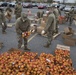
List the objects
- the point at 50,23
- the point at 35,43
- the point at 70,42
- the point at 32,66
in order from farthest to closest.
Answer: the point at 35,43, the point at 70,42, the point at 50,23, the point at 32,66

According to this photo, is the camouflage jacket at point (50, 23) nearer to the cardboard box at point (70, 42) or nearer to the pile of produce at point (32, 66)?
the cardboard box at point (70, 42)

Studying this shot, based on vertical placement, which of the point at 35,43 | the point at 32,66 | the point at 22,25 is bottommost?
the point at 35,43

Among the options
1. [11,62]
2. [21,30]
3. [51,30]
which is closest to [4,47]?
[21,30]

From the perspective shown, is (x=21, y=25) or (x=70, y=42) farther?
(x=70, y=42)

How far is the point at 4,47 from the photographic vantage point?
10.5 metres

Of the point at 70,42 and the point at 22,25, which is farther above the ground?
the point at 22,25

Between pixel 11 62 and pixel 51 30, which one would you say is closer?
pixel 11 62

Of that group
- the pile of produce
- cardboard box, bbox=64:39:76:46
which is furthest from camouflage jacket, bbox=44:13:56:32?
the pile of produce

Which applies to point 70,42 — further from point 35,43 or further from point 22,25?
point 22,25

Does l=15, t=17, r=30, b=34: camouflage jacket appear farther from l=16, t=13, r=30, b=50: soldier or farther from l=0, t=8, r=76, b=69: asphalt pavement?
l=0, t=8, r=76, b=69: asphalt pavement

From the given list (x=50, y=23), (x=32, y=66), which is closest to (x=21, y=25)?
(x=50, y=23)

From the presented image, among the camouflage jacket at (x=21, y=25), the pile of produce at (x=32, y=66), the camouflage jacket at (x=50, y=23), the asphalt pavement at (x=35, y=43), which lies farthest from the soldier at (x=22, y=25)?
the pile of produce at (x=32, y=66)

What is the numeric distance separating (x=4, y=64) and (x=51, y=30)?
4184 mm

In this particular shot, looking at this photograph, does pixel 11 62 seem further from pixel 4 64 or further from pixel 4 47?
pixel 4 47
